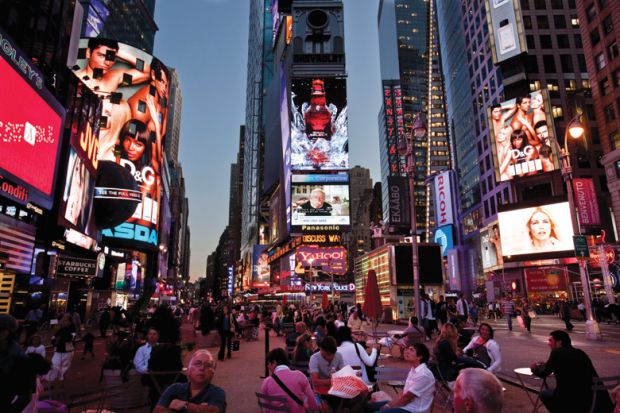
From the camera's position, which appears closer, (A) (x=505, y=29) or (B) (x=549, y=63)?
(A) (x=505, y=29)

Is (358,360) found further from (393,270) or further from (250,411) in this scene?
(393,270)

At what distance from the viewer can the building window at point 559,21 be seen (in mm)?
68250

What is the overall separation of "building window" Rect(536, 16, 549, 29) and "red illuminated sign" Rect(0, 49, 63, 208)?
75.1 m

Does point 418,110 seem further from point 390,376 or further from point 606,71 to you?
point 390,376

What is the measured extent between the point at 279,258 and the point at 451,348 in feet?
294

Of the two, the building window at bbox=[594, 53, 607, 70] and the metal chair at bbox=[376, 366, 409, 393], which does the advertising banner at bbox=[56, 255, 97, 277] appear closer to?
the metal chair at bbox=[376, 366, 409, 393]

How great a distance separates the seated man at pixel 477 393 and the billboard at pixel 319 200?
73.5 meters

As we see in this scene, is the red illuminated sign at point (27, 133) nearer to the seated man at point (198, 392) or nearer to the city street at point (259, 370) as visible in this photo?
the city street at point (259, 370)

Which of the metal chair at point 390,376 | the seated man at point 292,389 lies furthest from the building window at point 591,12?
the seated man at point 292,389

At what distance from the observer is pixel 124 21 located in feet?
302

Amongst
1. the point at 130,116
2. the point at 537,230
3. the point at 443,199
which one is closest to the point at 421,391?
the point at 130,116

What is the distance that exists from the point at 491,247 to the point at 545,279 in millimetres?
10412

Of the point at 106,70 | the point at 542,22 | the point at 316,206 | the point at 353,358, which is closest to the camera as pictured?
the point at 353,358

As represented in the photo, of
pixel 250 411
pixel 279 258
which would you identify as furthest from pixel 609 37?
pixel 279 258
